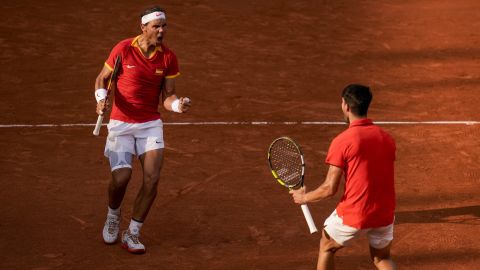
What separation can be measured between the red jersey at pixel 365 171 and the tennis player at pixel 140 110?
8.37 ft

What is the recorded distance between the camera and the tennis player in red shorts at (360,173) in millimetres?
7711

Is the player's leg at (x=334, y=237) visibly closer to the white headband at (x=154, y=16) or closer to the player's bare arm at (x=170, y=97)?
the player's bare arm at (x=170, y=97)

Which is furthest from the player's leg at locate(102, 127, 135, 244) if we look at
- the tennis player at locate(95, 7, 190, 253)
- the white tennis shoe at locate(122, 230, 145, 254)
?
the white tennis shoe at locate(122, 230, 145, 254)

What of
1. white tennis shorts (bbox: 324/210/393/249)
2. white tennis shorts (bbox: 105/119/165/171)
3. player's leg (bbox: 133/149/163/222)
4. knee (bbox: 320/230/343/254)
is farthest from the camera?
white tennis shorts (bbox: 105/119/165/171)

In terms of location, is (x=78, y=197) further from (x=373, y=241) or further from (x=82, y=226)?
(x=373, y=241)

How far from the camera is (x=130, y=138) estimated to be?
10047 millimetres

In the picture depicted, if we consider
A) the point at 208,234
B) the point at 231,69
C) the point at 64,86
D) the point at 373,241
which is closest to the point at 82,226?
the point at 208,234

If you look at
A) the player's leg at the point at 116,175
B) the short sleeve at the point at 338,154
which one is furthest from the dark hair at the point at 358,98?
the player's leg at the point at 116,175

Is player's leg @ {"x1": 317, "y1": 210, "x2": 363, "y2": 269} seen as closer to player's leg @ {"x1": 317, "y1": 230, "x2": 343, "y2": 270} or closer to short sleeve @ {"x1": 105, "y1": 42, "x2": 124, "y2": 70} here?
player's leg @ {"x1": 317, "y1": 230, "x2": 343, "y2": 270}

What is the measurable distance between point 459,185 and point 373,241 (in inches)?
157

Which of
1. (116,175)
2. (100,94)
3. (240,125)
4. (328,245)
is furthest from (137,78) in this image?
(240,125)

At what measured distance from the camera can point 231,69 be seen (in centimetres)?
1661

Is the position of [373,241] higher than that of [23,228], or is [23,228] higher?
[373,241]

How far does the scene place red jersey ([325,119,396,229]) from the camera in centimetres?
770
